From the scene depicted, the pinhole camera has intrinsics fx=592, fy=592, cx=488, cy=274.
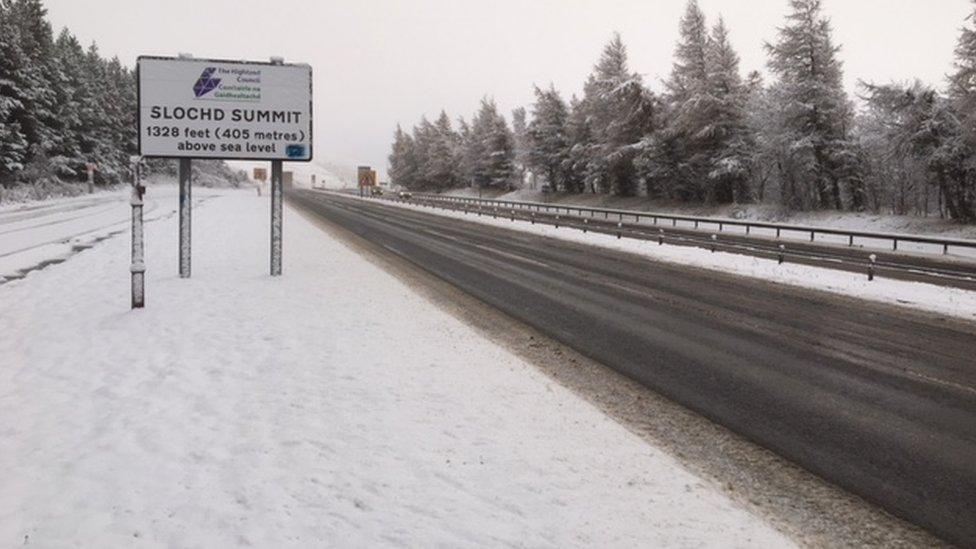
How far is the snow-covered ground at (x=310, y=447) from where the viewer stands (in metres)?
3.91

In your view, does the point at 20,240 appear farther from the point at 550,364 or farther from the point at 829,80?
the point at 829,80

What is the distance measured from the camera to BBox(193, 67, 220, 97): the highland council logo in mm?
13398

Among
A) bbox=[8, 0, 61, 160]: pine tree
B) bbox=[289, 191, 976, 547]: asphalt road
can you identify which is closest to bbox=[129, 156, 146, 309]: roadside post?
bbox=[289, 191, 976, 547]: asphalt road

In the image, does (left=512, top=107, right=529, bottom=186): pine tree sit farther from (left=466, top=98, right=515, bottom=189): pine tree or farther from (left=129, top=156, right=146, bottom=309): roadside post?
(left=129, top=156, right=146, bottom=309): roadside post

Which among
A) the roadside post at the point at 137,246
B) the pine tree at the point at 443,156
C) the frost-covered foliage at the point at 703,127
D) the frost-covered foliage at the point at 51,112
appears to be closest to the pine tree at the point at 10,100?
the frost-covered foliage at the point at 51,112

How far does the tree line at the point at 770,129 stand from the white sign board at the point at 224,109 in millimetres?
28693

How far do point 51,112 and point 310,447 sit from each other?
65633mm

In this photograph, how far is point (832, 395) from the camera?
6871 millimetres

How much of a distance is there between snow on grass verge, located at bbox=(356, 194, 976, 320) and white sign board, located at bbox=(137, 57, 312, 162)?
12551mm

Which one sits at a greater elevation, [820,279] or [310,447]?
[820,279]

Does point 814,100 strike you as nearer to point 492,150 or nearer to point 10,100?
point 492,150

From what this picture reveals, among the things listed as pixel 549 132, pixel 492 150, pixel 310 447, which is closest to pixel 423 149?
pixel 492 150

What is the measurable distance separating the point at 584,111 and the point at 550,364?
53.2 m

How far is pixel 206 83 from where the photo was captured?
44.3 feet
